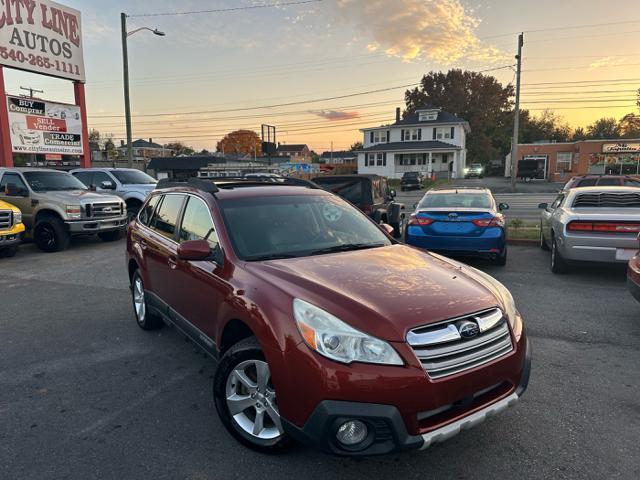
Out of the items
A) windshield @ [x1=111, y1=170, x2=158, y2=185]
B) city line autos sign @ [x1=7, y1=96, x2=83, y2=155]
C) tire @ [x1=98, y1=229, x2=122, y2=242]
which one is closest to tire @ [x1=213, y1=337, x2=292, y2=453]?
tire @ [x1=98, y1=229, x2=122, y2=242]

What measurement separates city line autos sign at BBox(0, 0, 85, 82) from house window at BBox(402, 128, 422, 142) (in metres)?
38.6

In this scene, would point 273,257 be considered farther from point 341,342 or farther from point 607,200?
point 607,200

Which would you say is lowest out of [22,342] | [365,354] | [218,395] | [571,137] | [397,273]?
[22,342]

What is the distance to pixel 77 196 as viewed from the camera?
35.1 ft

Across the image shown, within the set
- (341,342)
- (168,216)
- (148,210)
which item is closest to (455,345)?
(341,342)

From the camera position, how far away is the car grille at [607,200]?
711 cm

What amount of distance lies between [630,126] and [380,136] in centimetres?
4542

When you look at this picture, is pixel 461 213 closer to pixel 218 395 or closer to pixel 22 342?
pixel 218 395

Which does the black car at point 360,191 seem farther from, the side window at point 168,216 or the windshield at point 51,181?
the windshield at point 51,181

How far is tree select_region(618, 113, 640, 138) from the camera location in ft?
220

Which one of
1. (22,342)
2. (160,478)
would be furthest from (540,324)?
(22,342)

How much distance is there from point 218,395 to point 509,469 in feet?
6.20

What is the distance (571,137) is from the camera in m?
81.9

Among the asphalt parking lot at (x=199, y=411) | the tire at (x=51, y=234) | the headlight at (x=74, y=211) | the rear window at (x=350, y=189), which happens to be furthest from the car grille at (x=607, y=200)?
the tire at (x=51, y=234)
